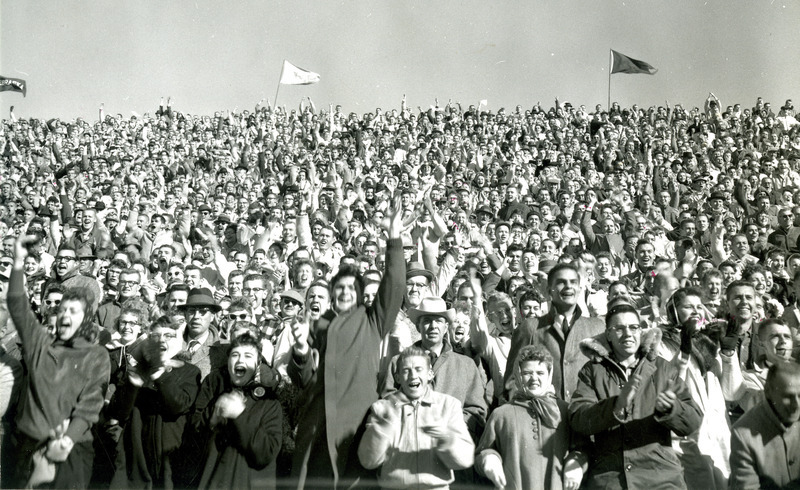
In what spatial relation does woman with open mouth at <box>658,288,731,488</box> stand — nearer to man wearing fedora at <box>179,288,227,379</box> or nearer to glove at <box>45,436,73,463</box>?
man wearing fedora at <box>179,288,227,379</box>

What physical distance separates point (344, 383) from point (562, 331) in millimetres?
1598

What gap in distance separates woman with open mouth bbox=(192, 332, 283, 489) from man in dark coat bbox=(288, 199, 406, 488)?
0.16 m

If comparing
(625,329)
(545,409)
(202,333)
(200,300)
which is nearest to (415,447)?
(545,409)

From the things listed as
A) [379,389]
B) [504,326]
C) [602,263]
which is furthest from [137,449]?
[602,263]

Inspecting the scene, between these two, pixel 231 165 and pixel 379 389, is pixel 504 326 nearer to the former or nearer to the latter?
pixel 379 389

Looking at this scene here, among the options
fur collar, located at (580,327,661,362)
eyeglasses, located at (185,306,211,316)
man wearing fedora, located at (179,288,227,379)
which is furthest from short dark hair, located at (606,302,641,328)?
eyeglasses, located at (185,306,211,316)

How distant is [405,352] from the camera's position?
3.90m

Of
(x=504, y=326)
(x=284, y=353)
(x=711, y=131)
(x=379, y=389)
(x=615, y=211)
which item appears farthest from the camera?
(x=711, y=131)

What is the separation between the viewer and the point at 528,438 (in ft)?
12.8

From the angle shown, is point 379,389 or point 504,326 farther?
point 504,326

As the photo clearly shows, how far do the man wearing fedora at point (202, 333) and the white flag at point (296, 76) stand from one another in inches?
563

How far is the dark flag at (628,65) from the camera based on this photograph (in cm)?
1864

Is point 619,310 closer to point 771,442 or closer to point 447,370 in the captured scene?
point 771,442

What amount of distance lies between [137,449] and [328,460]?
3.99 feet
